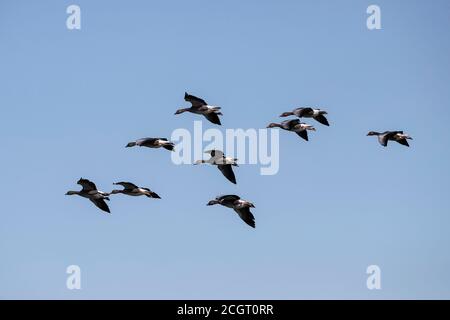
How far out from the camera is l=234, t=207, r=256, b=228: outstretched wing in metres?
50.4


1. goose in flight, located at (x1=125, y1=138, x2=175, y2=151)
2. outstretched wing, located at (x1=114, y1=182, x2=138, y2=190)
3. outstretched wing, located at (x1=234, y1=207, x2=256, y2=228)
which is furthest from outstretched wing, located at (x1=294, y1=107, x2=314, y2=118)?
outstretched wing, located at (x1=114, y1=182, x2=138, y2=190)

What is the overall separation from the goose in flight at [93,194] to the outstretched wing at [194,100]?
20.2 ft

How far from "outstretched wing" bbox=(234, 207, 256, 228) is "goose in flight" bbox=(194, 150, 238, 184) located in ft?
4.39

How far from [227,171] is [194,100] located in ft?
12.0

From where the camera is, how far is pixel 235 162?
165 ft

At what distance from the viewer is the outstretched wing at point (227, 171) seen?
50.4m

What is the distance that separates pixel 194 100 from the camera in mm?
51000

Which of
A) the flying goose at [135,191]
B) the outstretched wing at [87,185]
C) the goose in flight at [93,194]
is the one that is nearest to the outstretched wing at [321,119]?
the flying goose at [135,191]

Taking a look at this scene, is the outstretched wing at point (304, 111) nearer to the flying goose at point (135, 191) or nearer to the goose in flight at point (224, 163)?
the goose in flight at point (224, 163)
